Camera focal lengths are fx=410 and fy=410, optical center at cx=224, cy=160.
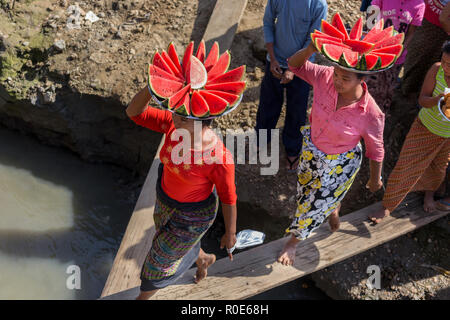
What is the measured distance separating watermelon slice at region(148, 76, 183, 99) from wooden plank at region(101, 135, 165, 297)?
1.46 meters

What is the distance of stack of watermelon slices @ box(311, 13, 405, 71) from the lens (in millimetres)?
2045

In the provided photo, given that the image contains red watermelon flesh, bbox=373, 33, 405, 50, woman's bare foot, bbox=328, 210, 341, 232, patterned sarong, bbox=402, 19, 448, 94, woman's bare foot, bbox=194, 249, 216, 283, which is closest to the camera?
red watermelon flesh, bbox=373, 33, 405, 50

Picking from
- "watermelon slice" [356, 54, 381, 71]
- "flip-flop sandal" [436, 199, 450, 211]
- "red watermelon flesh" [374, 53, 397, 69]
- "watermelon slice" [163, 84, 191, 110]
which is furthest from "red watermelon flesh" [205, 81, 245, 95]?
"flip-flop sandal" [436, 199, 450, 211]

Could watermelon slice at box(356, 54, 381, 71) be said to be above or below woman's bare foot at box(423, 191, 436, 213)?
above

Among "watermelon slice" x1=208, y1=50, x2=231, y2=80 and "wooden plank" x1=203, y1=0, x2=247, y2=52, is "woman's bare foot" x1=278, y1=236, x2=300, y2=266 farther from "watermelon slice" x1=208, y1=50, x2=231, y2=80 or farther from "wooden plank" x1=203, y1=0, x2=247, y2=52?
"wooden plank" x1=203, y1=0, x2=247, y2=52

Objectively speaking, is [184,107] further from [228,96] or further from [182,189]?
[182,189]

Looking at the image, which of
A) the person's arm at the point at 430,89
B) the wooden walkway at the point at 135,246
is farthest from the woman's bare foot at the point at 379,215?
the wooden walkway at the point at 135,246

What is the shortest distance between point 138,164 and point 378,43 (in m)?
3.24

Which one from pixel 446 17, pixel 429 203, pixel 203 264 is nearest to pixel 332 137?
pixel 203 264

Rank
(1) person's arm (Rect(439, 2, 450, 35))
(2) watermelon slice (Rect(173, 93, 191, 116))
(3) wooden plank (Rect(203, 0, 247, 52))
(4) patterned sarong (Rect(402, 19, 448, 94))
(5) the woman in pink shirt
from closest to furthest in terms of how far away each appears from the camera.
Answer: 1. (2) watermelon slice (Rect(173, 93, 191, 116))
2. (5) the woman in pink shirt
3. (1) person's arm (Rect(439, 2, 450, 35))
4. (4) patterned sarong (Rect(402, 19, 448, 94))
5. (3) wooden plank (Rect(203, 0, 247, 52))

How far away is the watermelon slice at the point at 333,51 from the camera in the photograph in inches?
81.9

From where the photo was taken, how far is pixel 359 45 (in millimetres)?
2125

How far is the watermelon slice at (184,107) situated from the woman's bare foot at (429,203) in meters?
2.49

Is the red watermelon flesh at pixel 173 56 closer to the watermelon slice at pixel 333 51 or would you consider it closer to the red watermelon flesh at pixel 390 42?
the watermelon slice at pixel 333 51
